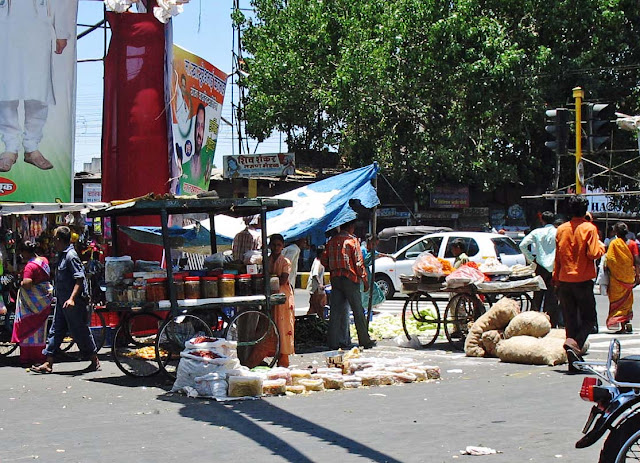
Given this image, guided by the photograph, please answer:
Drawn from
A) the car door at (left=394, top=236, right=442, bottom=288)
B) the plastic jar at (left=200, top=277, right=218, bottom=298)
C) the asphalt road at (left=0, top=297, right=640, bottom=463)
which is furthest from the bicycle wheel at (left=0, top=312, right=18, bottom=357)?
the car door at (left=394, top=236, right=442, bottom=288)

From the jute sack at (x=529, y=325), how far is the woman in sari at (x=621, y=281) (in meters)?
4.03

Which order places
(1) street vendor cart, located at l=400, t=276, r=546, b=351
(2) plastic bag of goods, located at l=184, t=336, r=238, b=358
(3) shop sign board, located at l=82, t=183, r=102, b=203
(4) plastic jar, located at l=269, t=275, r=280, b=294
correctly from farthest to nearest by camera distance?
1. (3) shop sign board, located at l=82, t=183, r=102, b=203
2. (1) street vendor cart, located at l=400, t=276, r=546, b=351
3. (4) plastic jar, located at l=269, t=275, r=280, b=294
4. (2) plastic bag of goods, located at l=184, t=336, r=238, b=358

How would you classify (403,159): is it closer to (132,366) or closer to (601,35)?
(601,35)

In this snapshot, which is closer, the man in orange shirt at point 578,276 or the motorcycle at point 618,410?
the motorcycle at point 618,410

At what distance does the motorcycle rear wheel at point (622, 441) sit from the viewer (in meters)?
4.68

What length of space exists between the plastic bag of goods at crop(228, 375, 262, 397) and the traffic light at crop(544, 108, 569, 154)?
8831mm

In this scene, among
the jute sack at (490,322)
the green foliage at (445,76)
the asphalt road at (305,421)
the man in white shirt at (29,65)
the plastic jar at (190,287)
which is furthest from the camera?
the green foliage at (445,76)

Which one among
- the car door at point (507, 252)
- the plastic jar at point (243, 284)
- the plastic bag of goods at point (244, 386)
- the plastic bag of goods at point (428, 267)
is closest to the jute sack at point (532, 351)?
the plastic bag of goods at point (428, 267)

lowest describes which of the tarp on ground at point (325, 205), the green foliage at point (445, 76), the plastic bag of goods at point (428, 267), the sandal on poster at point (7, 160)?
the plastic bag of goods at point (428, 267)

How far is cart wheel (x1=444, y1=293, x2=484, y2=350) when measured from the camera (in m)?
12.6

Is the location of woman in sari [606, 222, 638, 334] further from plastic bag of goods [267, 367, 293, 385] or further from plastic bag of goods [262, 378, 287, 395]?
plastic bag of goods [262, 378, 287, 395]

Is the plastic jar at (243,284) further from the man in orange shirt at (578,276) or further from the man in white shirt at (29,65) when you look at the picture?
the man in white shirt at (29,65)

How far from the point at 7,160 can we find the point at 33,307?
5.65 metres

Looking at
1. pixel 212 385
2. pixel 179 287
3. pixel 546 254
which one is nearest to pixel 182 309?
pixel 179 287
